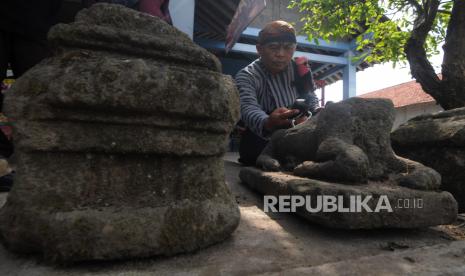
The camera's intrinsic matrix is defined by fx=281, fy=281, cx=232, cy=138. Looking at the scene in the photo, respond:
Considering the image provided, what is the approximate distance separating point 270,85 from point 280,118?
603 millimetres

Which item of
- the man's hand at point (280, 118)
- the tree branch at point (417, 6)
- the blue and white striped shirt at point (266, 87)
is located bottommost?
the man's hand at point (280, 118)

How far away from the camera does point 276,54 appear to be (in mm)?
2365

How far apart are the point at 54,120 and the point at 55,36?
32cm

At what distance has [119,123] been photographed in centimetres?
98

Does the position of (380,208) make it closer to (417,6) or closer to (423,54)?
(423,54)

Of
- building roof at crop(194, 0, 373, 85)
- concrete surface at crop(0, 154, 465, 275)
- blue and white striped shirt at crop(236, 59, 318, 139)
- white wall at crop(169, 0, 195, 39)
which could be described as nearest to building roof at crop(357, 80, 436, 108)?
building roof at crop(194, 0, 373, 85)

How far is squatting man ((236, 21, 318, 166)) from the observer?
2248 millimetres

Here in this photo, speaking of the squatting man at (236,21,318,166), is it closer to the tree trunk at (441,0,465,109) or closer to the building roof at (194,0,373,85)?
the tree trunk at (441,0,465,109)

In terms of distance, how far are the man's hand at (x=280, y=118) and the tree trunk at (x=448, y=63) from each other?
1.85 m

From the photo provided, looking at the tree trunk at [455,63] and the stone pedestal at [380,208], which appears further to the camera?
the tree trunk at [455,63]

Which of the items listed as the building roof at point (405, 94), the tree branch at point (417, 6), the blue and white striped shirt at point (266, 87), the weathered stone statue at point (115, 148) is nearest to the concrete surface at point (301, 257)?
the weathered stone statue at point (115, 148)

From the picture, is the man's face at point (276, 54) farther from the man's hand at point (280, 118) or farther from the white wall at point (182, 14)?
the white wall at point (182, 14)

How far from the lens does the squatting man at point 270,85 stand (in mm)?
2248

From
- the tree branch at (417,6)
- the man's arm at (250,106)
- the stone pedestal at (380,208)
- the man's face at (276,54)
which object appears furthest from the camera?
the tree branch at (417,6)
